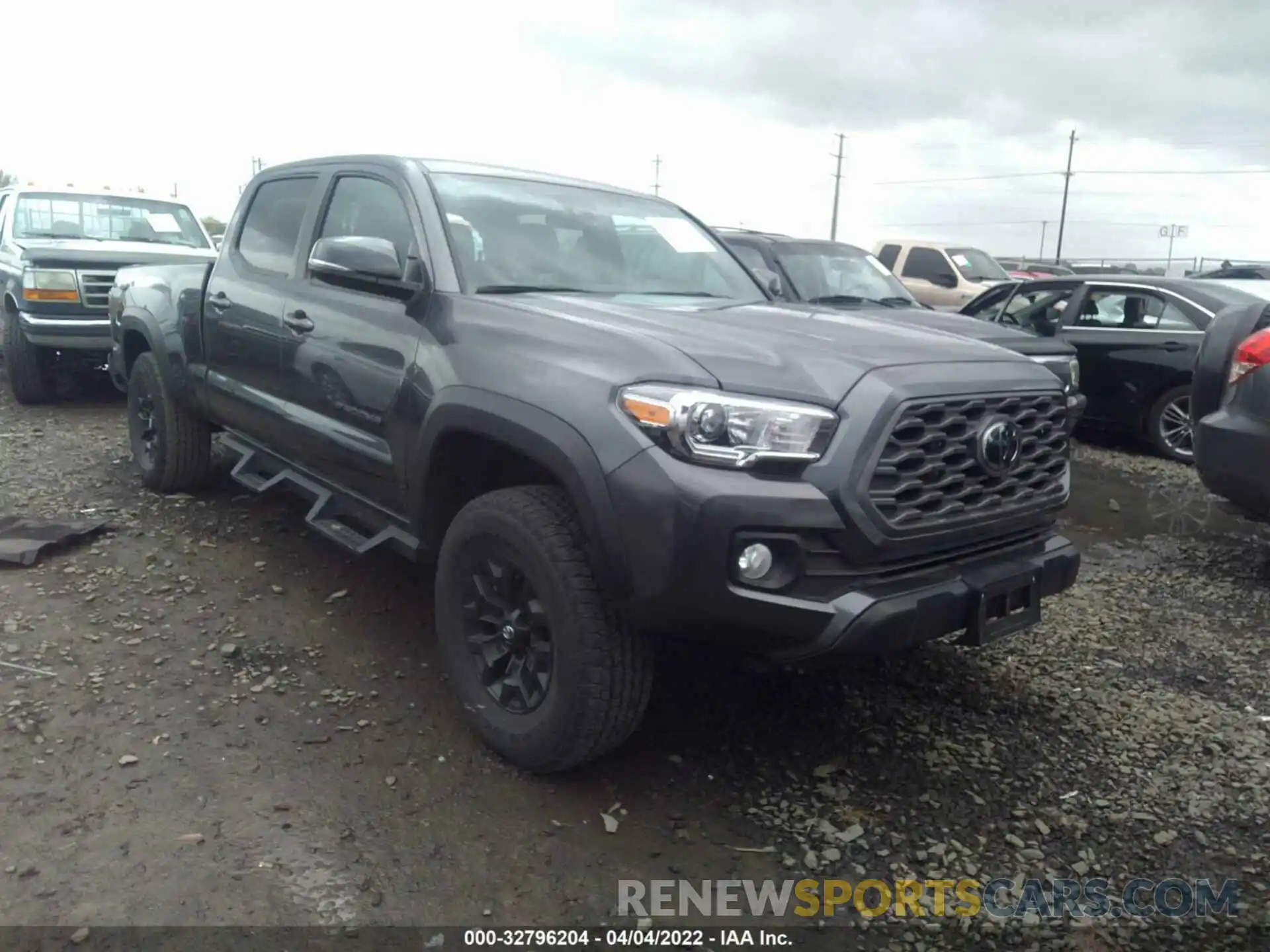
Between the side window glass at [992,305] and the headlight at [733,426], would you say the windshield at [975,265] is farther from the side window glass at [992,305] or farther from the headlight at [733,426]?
the headlight at [733,426]

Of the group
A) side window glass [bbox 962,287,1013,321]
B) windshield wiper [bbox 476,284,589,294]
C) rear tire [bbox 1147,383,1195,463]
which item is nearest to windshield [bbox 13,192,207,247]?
windshield wiper [bbox 476,284,589,294]

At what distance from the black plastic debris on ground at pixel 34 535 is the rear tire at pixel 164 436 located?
48 centimetres

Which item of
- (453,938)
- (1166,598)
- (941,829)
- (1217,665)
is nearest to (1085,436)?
(1166,598)

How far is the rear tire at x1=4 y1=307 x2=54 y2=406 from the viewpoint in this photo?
8.20 metres

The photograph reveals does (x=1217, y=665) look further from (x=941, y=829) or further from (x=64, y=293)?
(x=64, y=293)

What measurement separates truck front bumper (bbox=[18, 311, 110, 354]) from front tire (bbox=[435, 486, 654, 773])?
19.9 ft

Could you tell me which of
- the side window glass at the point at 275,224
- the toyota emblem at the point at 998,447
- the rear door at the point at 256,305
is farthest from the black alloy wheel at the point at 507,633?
the side window glass at the point at 275,224

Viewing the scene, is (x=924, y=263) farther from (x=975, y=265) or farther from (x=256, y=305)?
(x=256, y=305)

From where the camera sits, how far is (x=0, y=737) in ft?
10.6

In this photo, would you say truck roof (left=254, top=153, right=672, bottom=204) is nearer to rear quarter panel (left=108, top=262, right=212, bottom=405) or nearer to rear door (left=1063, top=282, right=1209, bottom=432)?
rear quarter panel (left=108, top=262, right=212, bottom=405)

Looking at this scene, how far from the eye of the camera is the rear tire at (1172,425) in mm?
8094

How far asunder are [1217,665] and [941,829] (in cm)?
A: 186

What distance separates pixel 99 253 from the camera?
8.23 metres

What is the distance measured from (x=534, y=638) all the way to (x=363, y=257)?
1.38m
